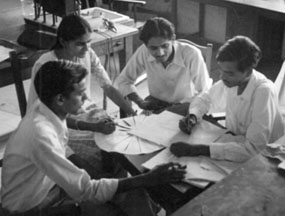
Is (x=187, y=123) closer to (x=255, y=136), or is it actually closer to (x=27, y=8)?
(x=255, y=136)

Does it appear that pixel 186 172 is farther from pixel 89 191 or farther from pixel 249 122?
pixel 249 122

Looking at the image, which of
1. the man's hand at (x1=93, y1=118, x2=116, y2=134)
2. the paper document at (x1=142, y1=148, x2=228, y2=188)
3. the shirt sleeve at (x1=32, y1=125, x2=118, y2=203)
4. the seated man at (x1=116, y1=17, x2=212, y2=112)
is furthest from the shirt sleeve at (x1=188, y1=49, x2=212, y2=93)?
the shirt sleeve at (x1=32, y1=125, x2=118, y2=203)

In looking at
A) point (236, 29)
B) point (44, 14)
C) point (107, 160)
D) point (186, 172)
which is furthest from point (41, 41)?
point (236, 29)

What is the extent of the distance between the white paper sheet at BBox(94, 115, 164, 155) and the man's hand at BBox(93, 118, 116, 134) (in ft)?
0.06

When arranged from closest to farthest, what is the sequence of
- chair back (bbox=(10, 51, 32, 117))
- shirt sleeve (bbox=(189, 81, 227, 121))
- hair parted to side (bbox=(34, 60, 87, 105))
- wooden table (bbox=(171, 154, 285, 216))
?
wooden table (bbox=(171, 154, 285, 216)) → hair parted to side (bbox=(34, 60, 87, 105)) → shirt sleeve (bbox=(189, 81, 227, 121)) → chair back (bbox=(10, 51, 32, 117))

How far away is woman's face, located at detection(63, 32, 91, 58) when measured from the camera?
89.4 inches

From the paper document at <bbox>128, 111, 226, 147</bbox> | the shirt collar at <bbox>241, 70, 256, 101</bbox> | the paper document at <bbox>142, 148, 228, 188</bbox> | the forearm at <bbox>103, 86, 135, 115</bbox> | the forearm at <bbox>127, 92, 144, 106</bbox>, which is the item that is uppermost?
the shirt collar at <bbox>241, 70, 256, 101</bbox>

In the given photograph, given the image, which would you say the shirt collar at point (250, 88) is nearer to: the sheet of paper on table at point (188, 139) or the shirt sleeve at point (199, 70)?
the sheet of paper on table at point (188, 139)

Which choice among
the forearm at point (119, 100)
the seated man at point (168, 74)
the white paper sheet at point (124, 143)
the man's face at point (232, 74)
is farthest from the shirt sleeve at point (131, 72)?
the man's face at point (232, 74)

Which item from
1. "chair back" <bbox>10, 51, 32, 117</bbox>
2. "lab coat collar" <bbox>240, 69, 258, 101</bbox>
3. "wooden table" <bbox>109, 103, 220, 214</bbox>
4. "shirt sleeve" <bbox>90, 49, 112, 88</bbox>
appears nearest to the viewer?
"wooden table" <bbox>109, 103, 220, 214</bbox>

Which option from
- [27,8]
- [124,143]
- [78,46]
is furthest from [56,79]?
[27,8]

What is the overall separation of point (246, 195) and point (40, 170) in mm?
789

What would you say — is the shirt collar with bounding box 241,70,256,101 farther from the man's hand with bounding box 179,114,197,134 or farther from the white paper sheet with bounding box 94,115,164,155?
the white paper sheet with bounding box 94,115,164,155

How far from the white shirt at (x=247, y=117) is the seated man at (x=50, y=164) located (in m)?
0.28
